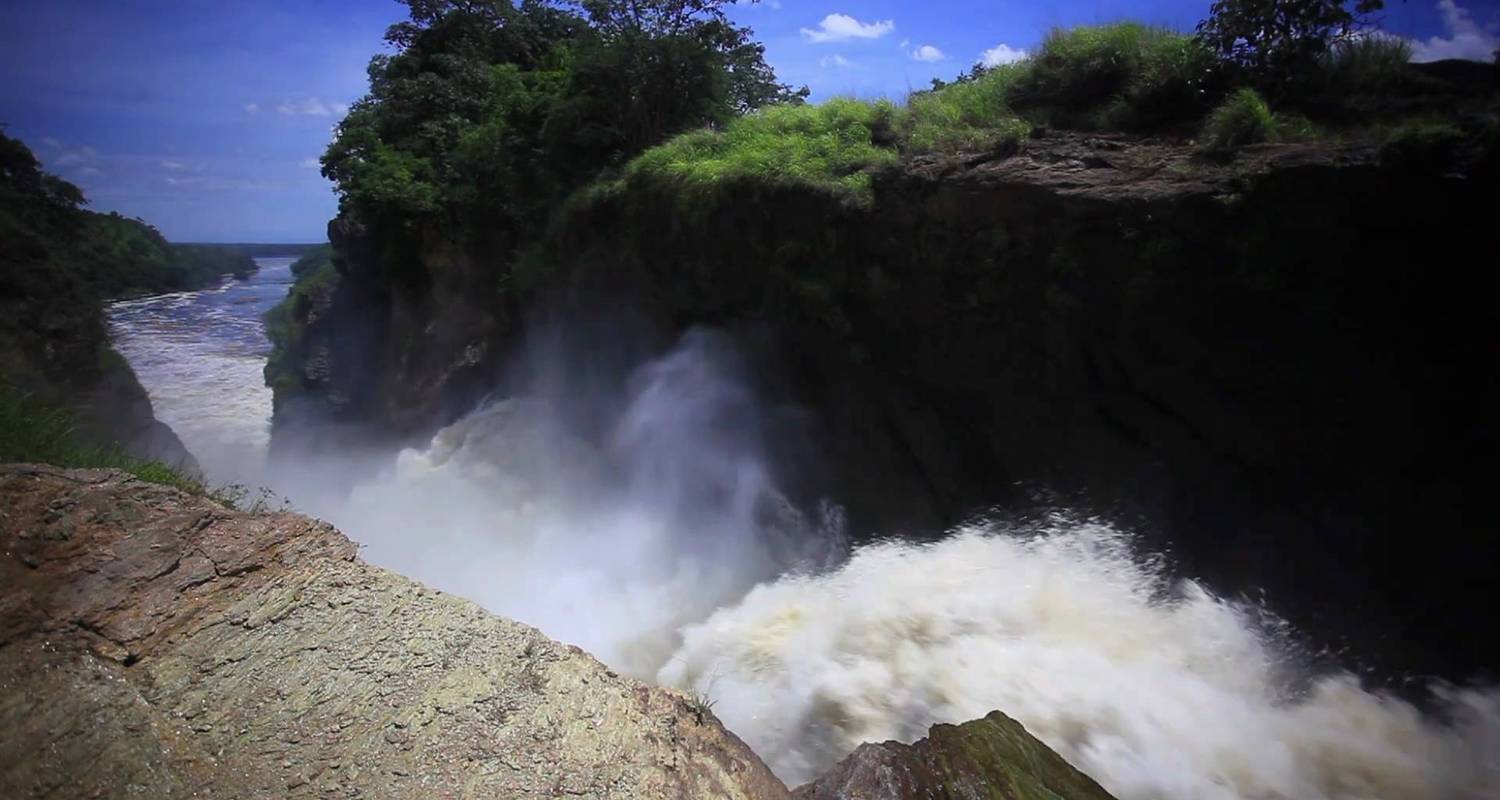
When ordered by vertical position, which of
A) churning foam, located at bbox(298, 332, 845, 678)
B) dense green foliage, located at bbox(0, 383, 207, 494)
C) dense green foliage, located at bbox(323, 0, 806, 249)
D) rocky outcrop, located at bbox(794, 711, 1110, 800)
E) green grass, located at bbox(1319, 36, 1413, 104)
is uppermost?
dense green foliage, located at bbox(323, 0, 806, 249)

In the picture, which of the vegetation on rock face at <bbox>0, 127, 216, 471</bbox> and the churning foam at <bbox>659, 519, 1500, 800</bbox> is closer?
the churning foam at <bbox>659, 519, 1500, 800</bbox>

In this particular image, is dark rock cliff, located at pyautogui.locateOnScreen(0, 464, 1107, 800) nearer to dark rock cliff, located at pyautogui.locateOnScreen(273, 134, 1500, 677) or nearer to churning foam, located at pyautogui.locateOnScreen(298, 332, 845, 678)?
dark rock cliff, located at pyautogui.locateOnScreen(273, 134, 1500, 677)

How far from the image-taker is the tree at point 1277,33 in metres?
5.96

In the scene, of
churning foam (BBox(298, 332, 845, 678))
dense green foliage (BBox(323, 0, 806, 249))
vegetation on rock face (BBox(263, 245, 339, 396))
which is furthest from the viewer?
vegetation on rock face (BBox(263, 245, 339, 396))

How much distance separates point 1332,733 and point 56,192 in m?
12.2

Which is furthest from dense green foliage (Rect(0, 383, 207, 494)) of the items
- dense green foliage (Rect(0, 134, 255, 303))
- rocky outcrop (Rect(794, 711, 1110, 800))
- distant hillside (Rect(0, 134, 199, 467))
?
rocky outcrop (Rect(794, 711, 1110, 800))

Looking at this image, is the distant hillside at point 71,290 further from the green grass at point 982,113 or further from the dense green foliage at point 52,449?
the green grass at point 982,113

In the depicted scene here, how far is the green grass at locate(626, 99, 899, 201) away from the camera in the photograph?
844 cm

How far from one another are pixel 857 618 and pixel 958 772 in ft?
9.41

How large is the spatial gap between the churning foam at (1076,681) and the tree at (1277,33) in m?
4.01

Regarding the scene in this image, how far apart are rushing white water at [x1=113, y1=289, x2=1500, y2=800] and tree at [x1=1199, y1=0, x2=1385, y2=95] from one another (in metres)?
3.99

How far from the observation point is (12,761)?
3.32m

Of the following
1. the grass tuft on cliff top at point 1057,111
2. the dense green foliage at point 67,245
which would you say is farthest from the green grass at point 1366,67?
the dense green foliage at point 67,245

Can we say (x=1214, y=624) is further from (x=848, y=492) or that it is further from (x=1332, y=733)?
(x=848, y=492)
